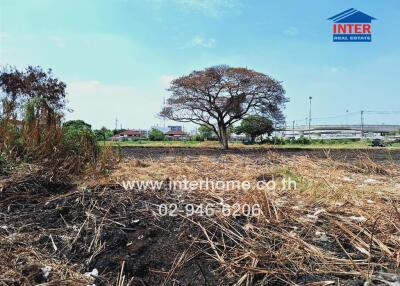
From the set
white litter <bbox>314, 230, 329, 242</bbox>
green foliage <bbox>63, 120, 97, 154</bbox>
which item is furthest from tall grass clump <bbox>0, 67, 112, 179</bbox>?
white litter <bbox>314, 230, 329, 242</bbox>

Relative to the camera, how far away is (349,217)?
263cm

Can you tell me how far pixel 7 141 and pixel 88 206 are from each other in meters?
2.00

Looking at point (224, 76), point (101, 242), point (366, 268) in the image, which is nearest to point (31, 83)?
point (224, 76)

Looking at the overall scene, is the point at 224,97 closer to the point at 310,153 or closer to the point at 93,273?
the point at 310,153

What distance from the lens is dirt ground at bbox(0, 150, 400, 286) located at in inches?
76.1

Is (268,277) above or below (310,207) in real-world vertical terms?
below

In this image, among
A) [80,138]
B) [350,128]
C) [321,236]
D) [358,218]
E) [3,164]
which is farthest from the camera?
[350,128]

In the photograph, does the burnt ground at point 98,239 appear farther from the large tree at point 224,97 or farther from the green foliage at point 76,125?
Result: the large tree at point 224,97

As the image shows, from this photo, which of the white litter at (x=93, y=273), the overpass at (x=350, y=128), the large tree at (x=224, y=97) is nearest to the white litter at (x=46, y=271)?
the white litter at (x=93, y=273)

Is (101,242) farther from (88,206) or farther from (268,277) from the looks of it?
(268,277)

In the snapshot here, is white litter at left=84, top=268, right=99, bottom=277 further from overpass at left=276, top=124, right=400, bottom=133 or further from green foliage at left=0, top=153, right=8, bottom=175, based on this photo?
overpass at left=276, top=124, right=400, bottom=133

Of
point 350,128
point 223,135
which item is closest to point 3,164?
point 223,135

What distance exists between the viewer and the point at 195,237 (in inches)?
91.7

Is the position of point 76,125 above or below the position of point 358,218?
above
